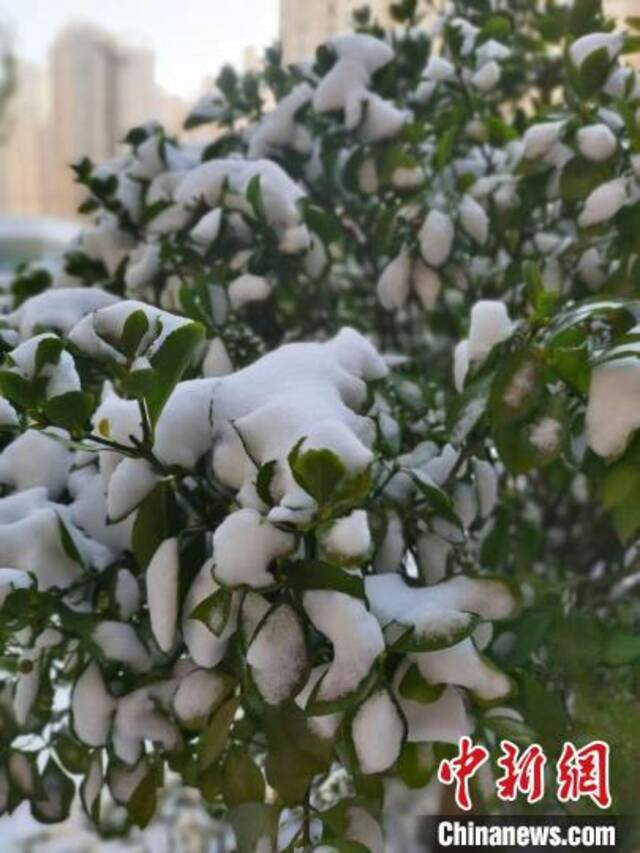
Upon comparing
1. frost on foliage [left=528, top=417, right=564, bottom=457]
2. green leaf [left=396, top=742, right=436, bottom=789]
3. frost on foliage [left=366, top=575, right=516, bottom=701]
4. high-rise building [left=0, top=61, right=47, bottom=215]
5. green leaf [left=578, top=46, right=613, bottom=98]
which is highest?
green leaf [left=578, top=46, right=613, bottom=98]

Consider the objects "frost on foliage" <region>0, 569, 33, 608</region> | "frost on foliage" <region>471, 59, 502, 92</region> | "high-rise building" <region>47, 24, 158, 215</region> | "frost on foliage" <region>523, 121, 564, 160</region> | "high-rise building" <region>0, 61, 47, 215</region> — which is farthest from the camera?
"high-rise building" <region>0, 61, 47, 215</region>

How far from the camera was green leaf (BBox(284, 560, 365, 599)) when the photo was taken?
0.45 metres

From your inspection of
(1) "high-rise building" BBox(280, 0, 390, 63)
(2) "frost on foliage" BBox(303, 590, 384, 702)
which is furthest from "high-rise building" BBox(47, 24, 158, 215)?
(2) "frost on foliage" BBox(303, 590, 384, 702)

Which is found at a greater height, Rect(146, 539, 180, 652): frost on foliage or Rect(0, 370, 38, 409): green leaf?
Rect(0, 370, 38, 409): green leaf

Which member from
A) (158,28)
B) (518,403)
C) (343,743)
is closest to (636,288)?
(518,403)

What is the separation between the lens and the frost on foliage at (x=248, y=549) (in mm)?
440

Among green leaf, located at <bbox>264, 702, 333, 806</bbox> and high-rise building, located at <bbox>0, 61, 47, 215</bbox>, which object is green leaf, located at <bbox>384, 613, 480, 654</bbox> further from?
high-rise building, located at <bbox>0, 61, 47, 215</bbox>

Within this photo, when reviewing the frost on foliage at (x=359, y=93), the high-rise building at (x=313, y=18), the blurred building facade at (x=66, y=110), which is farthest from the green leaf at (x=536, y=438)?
the blurred building facade at (x=66, y=110)

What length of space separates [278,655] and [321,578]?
0.04m

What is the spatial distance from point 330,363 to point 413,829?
97 cm

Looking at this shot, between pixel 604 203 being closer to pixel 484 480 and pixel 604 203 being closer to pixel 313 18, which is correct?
pixel 484 480

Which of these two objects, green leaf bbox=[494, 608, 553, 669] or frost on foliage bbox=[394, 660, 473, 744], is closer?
frost on foliage bbox=[394, 660, 473, 744]

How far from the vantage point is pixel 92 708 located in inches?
22.3

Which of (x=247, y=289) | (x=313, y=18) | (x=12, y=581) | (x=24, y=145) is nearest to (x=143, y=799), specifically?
(x=12, y=581)
